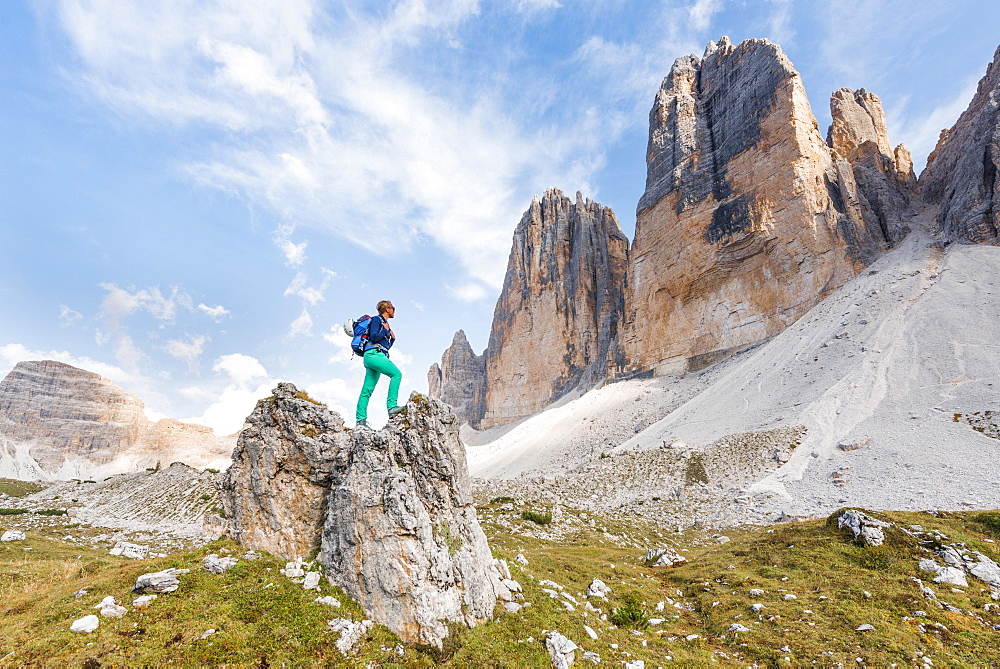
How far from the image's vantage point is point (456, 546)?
10180 mm

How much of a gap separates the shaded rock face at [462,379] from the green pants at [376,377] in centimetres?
12030

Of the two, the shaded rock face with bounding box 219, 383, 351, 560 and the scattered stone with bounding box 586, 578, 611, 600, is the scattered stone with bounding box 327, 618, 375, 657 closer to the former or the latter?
the shaded rock face with bounding box 219, 383, 351, 560

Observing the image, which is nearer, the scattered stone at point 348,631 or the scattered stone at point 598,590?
the scattered stone at point 348,631

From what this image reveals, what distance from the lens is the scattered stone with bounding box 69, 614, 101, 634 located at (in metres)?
6.58

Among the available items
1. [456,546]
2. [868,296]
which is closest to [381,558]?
[456,546]

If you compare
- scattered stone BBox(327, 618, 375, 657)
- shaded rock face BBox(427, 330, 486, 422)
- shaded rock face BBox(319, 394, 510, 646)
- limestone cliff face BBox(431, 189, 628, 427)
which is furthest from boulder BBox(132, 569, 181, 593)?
shaded rock face BBox(427, 330, 486, 422)

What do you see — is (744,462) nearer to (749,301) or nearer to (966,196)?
(749,301)

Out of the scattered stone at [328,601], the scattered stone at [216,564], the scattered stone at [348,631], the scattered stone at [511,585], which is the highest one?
the scattered stone at [216,564]

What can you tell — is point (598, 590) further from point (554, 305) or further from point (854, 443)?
point (554, 305)

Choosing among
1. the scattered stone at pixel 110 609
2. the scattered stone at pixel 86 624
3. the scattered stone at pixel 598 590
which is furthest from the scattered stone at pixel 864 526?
the scattered stone at pixel 86 624

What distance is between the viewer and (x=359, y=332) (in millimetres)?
11109

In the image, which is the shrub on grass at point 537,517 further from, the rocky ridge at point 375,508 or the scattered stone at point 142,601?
the scattered stone at point 142,601

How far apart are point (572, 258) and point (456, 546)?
104 meters

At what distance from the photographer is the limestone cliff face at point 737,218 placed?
188 ft
